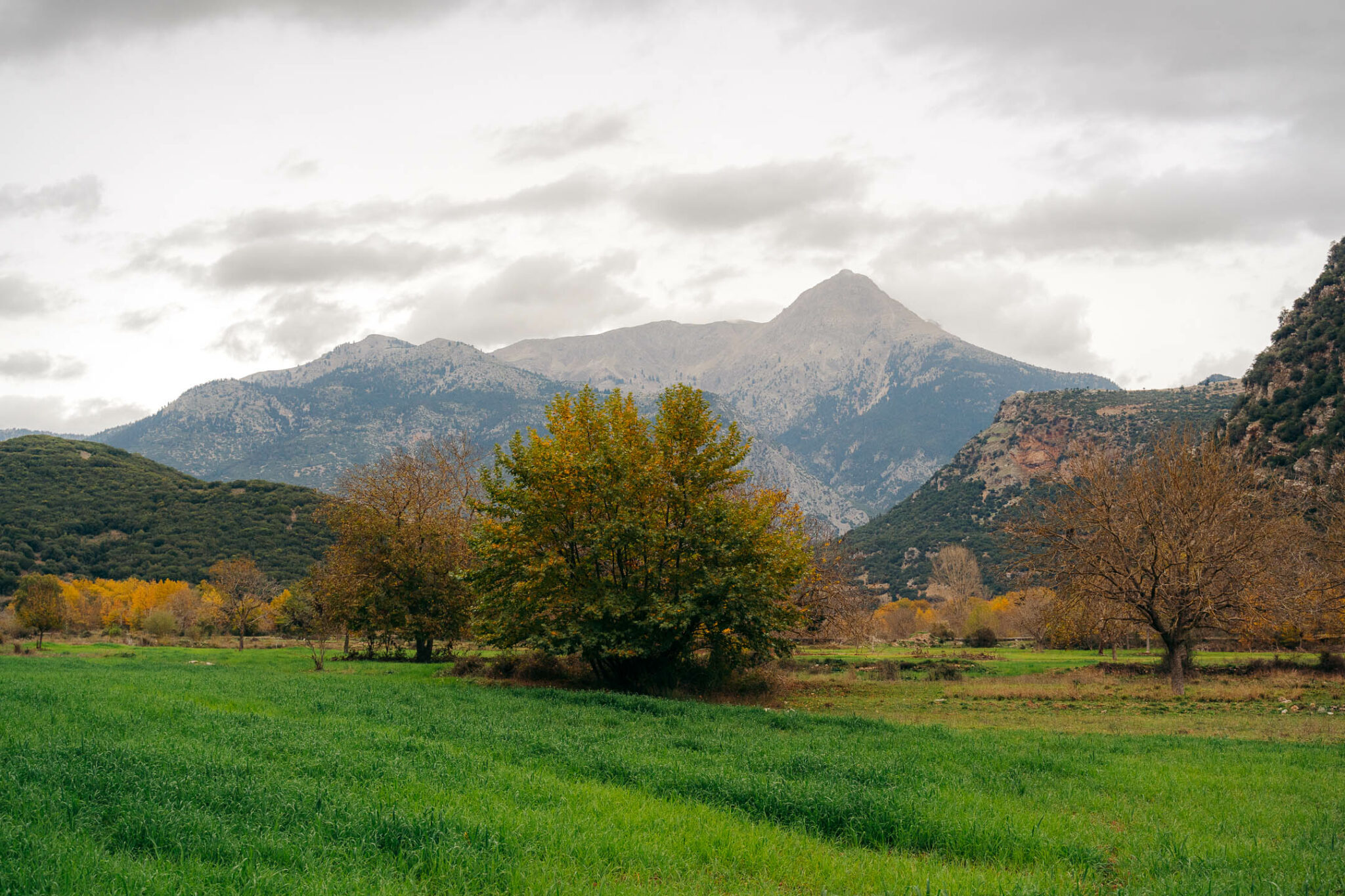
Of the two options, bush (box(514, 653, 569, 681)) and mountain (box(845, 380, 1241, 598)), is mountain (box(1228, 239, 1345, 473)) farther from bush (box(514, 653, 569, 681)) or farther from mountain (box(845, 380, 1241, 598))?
bush (box(514, 653, 569, 681))

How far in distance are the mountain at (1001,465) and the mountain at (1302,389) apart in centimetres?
2416

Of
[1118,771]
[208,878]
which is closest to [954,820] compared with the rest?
[1118,771]

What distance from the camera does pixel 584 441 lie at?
31.3 meters

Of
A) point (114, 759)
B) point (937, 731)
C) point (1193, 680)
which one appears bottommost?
point (1193, 680)

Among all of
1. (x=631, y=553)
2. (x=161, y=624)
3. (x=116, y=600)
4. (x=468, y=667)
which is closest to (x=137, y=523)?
(x=116, y=600)

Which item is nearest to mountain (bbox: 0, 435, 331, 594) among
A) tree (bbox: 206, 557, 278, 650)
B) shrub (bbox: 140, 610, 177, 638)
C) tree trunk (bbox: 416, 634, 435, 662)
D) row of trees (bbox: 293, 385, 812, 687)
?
shrub (bbox: 140, 610, 177, 638)

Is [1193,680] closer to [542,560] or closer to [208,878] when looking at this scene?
[542,560]

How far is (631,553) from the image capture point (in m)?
29.3

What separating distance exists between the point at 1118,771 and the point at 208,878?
46.3ft

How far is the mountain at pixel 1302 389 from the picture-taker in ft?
243

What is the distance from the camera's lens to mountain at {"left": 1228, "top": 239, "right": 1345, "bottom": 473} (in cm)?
7406

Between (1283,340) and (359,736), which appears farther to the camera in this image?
(1283,340)

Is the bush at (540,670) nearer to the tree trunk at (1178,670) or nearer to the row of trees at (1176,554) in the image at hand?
the row of trees at (1176,554)

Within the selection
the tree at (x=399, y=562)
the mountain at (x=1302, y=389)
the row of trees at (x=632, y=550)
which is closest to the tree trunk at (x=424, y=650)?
the tree at (x=399, y=562)
